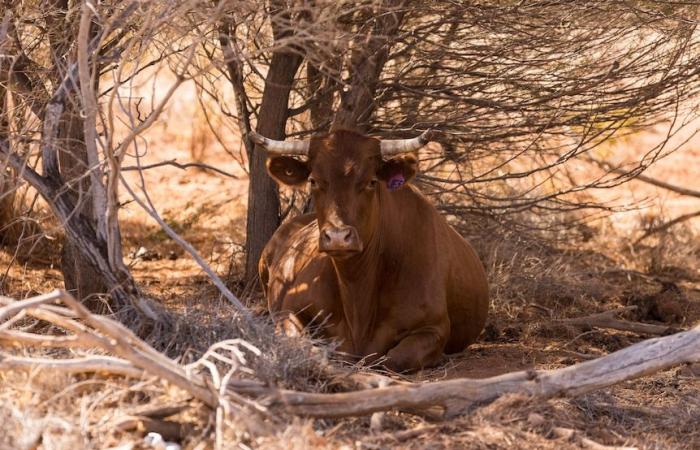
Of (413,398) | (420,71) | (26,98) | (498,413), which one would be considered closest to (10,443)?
(413,398)

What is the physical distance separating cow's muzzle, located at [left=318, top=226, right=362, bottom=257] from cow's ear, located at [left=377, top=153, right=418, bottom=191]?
0.68 m

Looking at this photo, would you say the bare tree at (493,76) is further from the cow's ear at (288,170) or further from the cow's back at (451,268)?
the cow's ear at (288,170)

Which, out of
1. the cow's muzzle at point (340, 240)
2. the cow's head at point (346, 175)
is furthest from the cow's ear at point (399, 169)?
the cow's muzzle at point (340, 240)

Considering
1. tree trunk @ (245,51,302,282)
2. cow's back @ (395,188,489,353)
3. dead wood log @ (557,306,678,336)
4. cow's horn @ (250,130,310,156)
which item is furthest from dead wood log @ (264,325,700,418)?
tree trunk @ (245,51,302,282)

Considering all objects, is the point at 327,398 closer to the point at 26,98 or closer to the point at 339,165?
the point at 339,165

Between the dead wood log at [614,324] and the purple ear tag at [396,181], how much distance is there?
2.09 m

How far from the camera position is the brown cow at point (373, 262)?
291 inches

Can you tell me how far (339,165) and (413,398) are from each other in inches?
93.1

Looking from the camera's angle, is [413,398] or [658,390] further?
[658,390]

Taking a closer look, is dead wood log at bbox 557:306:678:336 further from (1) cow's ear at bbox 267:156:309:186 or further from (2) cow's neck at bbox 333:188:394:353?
(1) cow's ear at bbox 267:156:309:186

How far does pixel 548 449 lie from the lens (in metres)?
5.33

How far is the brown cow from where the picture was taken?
24.2 ft

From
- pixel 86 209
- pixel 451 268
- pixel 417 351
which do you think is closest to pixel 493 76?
pixel 451 268

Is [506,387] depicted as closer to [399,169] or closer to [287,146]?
[399,169]
